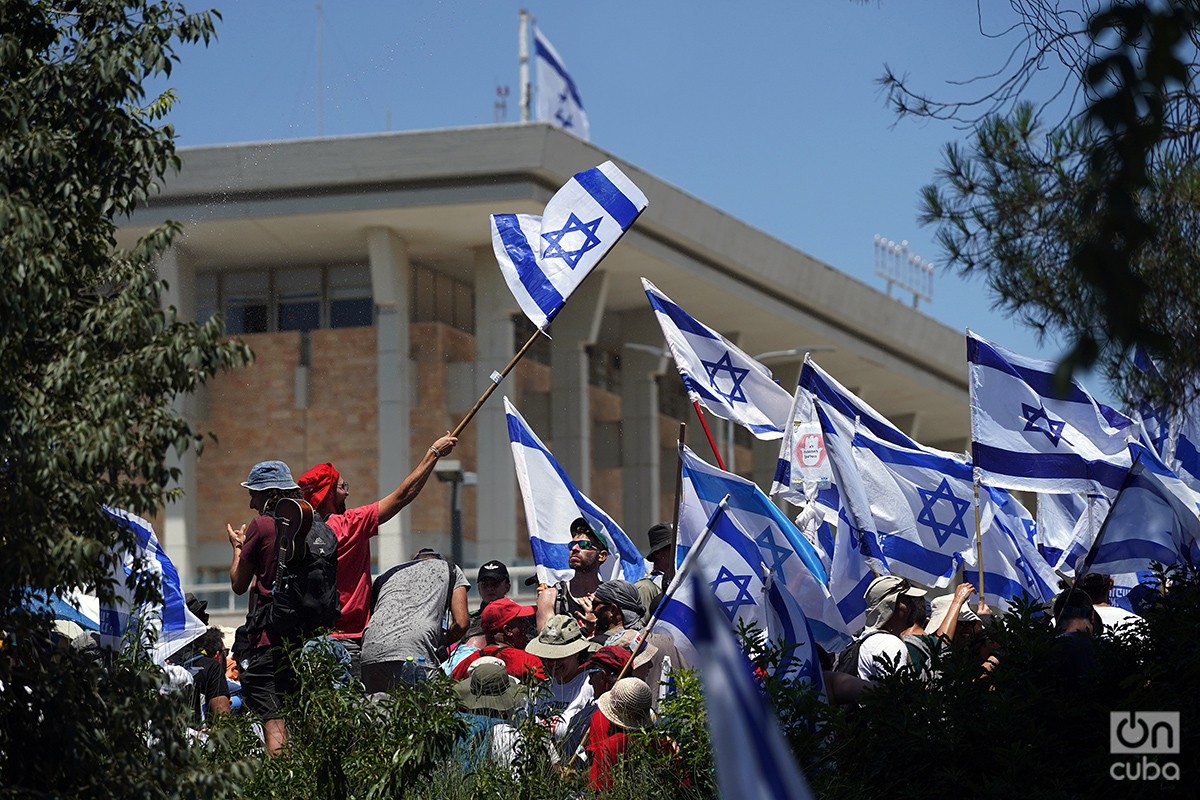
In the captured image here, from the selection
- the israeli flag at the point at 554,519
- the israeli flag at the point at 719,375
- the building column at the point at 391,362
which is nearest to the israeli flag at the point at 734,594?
the israeli flag at the point at 554,519

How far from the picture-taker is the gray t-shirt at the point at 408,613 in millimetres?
7535

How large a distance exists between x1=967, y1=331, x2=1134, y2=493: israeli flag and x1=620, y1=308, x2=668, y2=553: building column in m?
26.5

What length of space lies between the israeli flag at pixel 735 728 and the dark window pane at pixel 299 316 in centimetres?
3385

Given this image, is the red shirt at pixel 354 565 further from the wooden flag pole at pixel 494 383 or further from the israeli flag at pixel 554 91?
the israeli flag at pixel 554 91

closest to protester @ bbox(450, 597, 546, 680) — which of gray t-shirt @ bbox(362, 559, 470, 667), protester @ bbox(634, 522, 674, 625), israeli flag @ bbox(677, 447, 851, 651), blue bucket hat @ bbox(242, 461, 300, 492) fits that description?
gray t-shirt @ bbox(362, 559, 470, 667)

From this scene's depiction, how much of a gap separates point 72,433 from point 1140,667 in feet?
14.7

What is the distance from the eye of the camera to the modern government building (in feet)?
100.0

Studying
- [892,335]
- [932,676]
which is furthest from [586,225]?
[892,335]

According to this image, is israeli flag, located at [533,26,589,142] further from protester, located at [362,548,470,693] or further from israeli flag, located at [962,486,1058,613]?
protester, located at [362,548,470,693]

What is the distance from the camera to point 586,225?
9797mm

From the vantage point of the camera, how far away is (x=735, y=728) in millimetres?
2326

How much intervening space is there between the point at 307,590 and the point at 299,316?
2952 cm

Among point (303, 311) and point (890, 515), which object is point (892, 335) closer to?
point (303, 311)

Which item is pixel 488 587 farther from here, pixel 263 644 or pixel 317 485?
pixel 263 644
